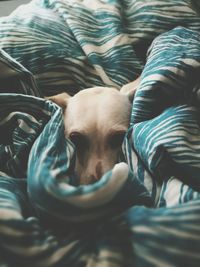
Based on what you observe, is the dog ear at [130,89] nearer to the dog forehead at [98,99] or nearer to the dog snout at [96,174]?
the dog forehead at [98,99]

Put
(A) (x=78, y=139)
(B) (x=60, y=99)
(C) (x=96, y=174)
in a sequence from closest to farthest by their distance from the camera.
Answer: (C) (x=96, y=174) < (A) (x=78, y=139) < (B) (x=60, y=99)

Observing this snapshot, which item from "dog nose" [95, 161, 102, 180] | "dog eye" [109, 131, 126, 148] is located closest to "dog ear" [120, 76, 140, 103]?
"dog eye" [109, 131, 126, 148]

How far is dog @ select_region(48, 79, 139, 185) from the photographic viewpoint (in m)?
1.03

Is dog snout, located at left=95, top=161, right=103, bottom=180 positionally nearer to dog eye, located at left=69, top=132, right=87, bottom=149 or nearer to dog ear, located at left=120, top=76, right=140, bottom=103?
dog eye, located at left=69, top=132, right=87, bottom=149

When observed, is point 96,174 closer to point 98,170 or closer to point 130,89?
point 98,170

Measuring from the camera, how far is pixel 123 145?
954 mm

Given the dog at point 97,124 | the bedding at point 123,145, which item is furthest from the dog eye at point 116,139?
the bedding at point 123,145

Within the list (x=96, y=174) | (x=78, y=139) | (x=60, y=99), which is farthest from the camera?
(x=60, y=99)

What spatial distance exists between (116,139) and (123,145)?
134mm

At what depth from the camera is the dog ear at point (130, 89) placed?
46.4 inches

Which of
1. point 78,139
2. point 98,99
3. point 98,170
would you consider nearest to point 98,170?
point 98,170

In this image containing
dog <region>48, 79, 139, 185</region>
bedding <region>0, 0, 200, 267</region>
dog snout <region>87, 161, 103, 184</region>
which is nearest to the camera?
bedding <region>0, 0, 200, 267</region>

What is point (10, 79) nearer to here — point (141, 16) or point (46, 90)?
point (46, 90)

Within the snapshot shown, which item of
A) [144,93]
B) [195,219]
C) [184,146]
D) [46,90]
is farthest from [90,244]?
[46,90]
